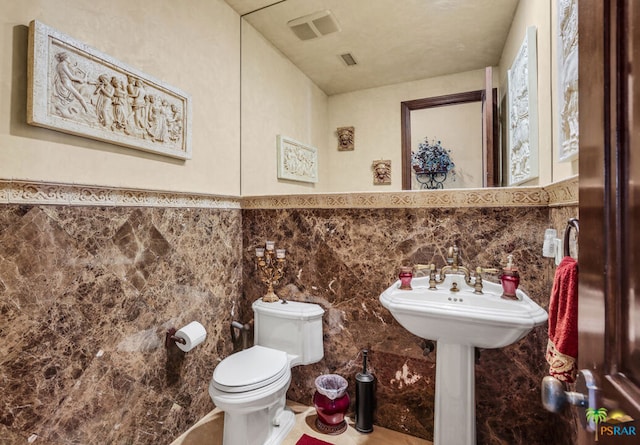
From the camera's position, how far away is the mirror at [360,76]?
1.57 metres

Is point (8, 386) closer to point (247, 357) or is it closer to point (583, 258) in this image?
point (247, 357)

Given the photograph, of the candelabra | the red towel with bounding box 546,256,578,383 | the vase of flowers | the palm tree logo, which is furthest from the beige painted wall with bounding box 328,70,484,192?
the palm tree logo

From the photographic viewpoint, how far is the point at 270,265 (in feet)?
6.68

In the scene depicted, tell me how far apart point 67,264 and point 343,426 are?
1.66 metres

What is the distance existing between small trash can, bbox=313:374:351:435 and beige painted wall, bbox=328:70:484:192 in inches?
47.3

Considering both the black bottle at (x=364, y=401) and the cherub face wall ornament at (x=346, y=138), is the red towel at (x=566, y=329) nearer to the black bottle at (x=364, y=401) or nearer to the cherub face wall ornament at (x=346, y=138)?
the black bottle at (x=364, y=401)

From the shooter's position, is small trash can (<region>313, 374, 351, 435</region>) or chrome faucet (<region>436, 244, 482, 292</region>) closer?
chrome faucet (<region>436, 244, 482, 292</region>)

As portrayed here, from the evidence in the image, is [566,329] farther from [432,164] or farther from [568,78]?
[432,164]

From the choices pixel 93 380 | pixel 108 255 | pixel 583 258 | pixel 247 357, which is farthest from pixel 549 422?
pixel 108 255

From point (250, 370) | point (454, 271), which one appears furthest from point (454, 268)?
point (250, 370)

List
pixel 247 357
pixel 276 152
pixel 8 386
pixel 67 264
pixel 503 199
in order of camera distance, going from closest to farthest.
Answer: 1. pixel 8 386
2. pixel 67 264
3. pixel 503 199
4. pixel 247 357
5. pixel 276 152

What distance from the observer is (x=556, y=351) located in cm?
75

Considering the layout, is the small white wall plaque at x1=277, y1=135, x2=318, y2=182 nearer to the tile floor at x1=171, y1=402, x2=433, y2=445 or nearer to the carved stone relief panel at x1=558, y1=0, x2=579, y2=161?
the carved stone relief panel at x1=558, y1=0, x2=579, y2=161

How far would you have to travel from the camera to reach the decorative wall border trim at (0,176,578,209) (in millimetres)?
1116
